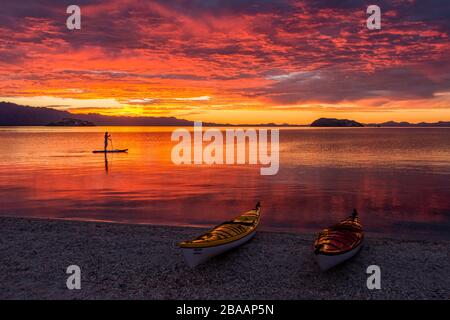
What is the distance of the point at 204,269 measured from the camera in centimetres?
1537

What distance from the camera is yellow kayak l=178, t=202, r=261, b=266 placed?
1459 centimetres

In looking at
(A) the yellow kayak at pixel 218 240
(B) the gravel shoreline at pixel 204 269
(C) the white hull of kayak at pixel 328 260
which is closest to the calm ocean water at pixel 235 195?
(A) the yellow kayak at pixel 218 240

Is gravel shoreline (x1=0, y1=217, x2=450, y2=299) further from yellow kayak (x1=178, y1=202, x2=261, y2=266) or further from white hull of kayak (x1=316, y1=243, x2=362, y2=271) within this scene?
yellow kayak (x1=178, y1=202, x2=261, y2=266)

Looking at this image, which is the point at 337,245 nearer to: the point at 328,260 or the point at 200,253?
the point at 328,260

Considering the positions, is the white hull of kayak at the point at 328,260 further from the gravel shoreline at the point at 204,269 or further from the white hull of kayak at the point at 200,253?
the white hull of kayak at the point at 200,253

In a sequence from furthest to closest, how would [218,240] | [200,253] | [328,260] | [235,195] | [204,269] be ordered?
1. [235,195]
2. [218,240]
3. [204,269]
4. [200,253]
5. [328,260]

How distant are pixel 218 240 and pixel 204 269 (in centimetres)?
136

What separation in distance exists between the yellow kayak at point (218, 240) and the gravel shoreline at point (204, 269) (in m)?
0.60

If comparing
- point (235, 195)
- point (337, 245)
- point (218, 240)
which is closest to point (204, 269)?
point (218, 240)

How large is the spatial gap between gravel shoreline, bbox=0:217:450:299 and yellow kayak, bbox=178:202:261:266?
604 mm

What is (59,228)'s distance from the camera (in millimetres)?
22016

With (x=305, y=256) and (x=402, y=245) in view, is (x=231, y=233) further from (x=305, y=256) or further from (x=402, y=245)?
(x=402, y=245)

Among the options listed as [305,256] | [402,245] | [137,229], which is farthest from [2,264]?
[402,245]
